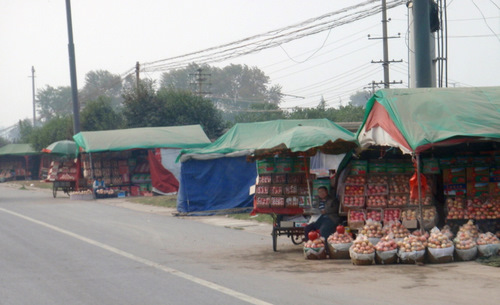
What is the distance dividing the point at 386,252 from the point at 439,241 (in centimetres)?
94

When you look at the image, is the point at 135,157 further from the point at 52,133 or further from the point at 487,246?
the point at 52,133

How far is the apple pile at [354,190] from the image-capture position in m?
13.6

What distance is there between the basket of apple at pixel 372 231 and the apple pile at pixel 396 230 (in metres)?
0.13

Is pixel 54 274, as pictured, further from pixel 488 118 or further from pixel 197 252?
pixel 488 118

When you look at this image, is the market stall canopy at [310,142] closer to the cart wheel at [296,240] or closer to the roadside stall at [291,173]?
the roadside stall at [291,173]

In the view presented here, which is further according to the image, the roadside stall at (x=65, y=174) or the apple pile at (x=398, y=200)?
the roadside stall at (x=65, y=174)

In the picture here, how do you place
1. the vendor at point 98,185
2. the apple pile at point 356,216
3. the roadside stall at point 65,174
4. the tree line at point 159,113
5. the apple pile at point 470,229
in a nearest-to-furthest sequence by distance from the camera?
the apple pile at point 470,229 < the apple pile at point 356,216 < the vendor at point 98,185 < the roadside stall at point 65,174 < the tree line at point 159,113

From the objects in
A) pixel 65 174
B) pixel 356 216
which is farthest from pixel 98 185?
pixel 356 216

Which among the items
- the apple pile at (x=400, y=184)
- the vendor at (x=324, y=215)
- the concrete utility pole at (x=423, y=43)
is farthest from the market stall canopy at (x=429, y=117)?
the concrete utility pole at (x=423, y=43)

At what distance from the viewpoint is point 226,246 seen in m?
15.3

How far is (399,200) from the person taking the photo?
1320 cm

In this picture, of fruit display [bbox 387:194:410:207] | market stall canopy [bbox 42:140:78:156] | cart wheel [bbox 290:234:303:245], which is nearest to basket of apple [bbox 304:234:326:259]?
fruit display [bbox 387:194:410:207]

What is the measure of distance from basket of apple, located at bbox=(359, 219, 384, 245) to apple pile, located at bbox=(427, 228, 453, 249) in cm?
102

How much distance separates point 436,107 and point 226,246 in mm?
5692
